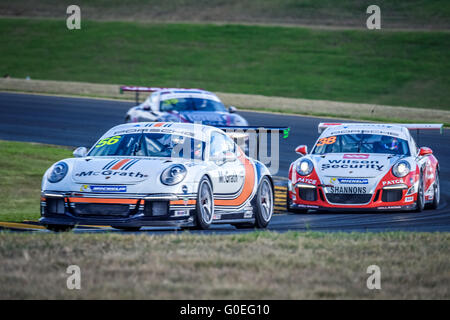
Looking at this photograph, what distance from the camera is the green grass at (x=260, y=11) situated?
5438 cm

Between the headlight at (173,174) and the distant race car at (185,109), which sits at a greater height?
the distant race car at (185,109)

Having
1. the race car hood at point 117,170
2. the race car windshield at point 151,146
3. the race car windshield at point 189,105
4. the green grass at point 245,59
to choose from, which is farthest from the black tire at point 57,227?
the green grass at point 245,59

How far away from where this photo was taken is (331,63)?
4422cm

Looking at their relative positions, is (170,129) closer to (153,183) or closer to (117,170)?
→ (117,170)

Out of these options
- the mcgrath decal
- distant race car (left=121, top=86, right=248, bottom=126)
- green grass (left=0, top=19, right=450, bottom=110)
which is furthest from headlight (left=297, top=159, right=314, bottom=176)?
green grass (left=0, top=19, right=450, bottom=110)

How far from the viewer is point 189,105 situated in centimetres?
2080

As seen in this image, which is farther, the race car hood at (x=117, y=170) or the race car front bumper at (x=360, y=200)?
the race car front bumper at (x=360, y=200)

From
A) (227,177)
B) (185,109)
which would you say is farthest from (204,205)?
(185,109)

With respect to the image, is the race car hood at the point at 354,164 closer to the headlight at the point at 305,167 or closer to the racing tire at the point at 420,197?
the headlight at the point at 305,167

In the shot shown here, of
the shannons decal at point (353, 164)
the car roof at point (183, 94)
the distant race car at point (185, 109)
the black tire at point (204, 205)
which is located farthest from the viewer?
the car roof at point (183, 94)

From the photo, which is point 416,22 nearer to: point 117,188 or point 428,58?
point 428,58

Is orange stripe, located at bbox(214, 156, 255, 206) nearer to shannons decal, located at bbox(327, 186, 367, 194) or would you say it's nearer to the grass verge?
shannons decal, located at bbox(327, 186, 367, 194)

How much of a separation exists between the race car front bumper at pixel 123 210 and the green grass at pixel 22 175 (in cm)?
275

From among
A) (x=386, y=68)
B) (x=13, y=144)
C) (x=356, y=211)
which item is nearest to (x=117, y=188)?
(x=356, y=211)
